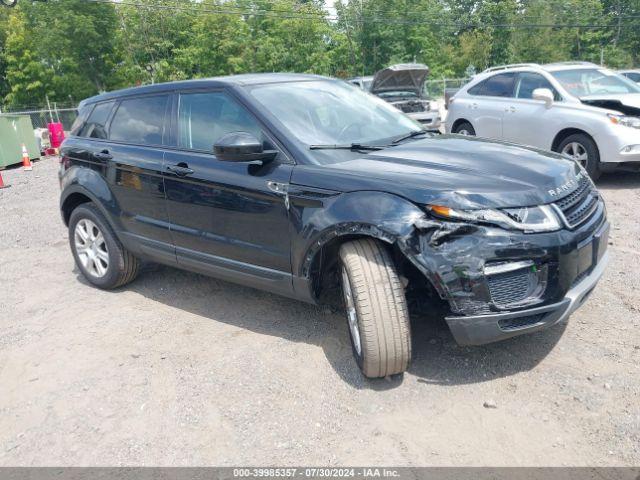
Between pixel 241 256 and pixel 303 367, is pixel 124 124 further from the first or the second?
pixel 303 367

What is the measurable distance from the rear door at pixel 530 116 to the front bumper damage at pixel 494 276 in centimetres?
560

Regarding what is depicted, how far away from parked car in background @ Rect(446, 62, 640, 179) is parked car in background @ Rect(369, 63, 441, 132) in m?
3.16

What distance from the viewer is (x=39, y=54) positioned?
124 feet

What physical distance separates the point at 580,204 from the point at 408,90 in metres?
11.2

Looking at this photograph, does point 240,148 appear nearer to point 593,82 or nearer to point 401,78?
point 593,82

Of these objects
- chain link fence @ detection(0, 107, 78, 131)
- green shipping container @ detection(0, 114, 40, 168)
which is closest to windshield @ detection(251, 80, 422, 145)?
green shipping container @ detection(0, 114, 40, 168)

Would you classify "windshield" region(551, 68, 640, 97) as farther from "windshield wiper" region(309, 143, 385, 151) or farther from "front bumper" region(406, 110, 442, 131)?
"windshield wiper" region(309, 143, 385, 151)

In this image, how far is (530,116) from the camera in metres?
8.27

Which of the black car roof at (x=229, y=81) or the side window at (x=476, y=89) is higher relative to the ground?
the black car roof at (x=229, y=81)

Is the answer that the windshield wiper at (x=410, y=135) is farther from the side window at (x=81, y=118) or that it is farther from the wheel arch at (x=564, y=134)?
the wheel arch at (x=564, y=134)

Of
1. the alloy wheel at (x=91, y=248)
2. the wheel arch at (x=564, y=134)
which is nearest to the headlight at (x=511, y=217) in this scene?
the alloy wheel at (x=91, y=248)

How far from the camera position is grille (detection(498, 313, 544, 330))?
2.88 meters

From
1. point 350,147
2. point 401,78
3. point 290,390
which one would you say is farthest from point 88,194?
point 401,78

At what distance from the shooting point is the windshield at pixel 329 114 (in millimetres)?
3730
